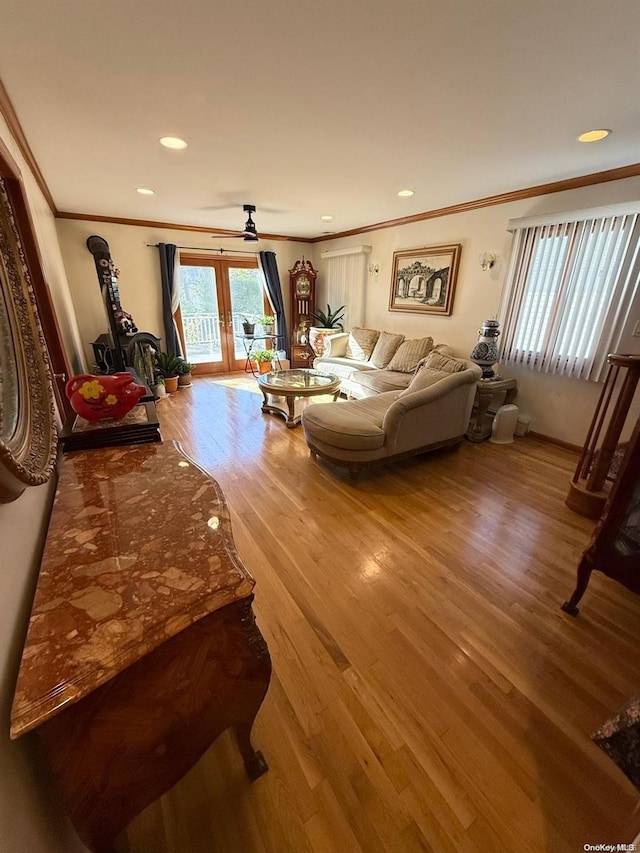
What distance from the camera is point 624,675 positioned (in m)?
1.38

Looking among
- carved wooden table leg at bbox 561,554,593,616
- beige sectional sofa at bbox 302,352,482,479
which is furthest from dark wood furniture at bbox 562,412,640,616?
beige sectional sofa at bbox 302,352,482,479

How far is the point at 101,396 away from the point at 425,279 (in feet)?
13.6

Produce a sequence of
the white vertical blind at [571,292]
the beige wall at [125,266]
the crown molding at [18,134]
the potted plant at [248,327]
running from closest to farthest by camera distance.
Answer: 1. the crown molding at [18,134]
2. the white vertical blind at [571,292]
3. the beige wall at [125,266]
4. the potted plant at [248,327]

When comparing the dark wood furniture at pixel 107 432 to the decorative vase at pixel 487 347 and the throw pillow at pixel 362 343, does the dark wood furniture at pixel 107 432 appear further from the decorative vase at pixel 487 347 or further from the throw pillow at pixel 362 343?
the throw pillow at pixel 362 343

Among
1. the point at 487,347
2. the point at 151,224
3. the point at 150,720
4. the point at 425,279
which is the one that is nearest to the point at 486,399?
the point at 487,347

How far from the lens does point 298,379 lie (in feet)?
13.3

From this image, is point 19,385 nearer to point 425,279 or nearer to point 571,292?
point 571,292

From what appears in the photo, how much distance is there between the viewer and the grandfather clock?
5956 mm

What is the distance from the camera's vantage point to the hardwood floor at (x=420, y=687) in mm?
1001

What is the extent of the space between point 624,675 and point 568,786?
0.55m

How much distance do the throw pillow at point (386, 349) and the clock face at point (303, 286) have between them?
2.18 metres

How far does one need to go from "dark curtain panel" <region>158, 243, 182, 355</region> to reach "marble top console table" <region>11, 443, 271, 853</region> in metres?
4.89

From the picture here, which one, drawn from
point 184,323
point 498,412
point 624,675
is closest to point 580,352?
point 498,412

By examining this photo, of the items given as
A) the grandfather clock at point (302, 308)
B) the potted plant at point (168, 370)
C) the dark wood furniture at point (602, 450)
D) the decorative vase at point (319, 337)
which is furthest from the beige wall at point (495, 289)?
the potted plant at point (168, 370)
